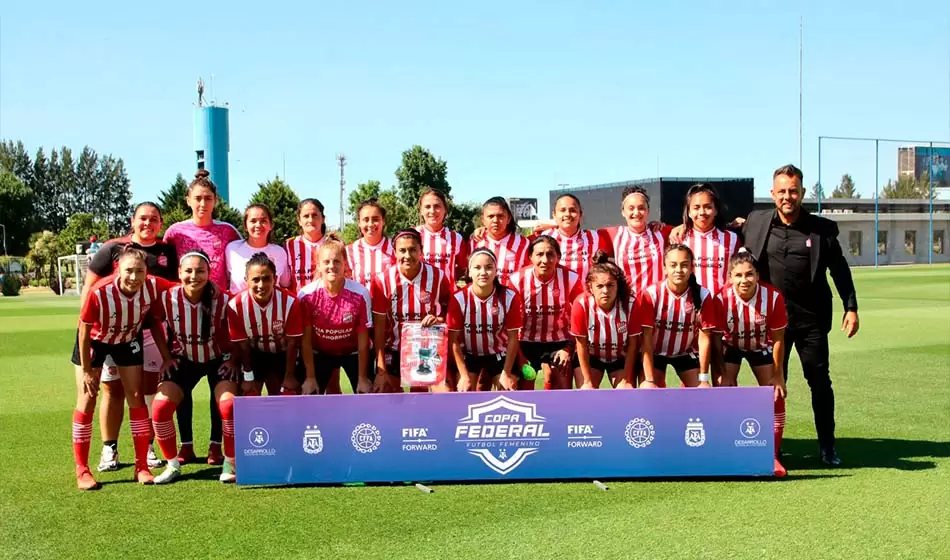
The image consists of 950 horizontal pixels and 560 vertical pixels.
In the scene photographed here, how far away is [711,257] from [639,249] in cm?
54

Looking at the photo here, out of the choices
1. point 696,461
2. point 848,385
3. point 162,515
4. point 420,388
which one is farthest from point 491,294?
point 848,385

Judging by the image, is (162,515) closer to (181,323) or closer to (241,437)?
(241,437)

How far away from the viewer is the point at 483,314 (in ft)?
19.5

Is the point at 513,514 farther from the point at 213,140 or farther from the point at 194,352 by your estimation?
the point at 213,140

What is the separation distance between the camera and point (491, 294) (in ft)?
19.4

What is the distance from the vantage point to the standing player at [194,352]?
5.59 m

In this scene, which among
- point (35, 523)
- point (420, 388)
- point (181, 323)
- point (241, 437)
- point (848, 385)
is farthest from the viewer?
point (848, 385)

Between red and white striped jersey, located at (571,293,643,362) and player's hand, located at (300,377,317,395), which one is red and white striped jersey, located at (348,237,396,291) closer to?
player's hand, located at (300,377,317,395)

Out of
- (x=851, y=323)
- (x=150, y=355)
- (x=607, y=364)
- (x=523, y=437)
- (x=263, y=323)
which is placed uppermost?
(x=263, y=323)

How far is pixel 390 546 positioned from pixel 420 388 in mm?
2005

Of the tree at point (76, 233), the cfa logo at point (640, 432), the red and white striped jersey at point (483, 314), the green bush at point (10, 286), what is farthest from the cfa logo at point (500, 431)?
the tree at point (76, 233)

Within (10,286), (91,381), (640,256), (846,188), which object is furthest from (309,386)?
(846,188)

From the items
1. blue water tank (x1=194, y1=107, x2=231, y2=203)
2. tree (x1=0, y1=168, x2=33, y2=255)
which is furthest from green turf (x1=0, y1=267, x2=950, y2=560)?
tree (x1=0, y1=168, x2=33, y2=255)

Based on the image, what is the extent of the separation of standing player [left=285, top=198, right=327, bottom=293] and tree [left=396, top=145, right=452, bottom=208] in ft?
139
